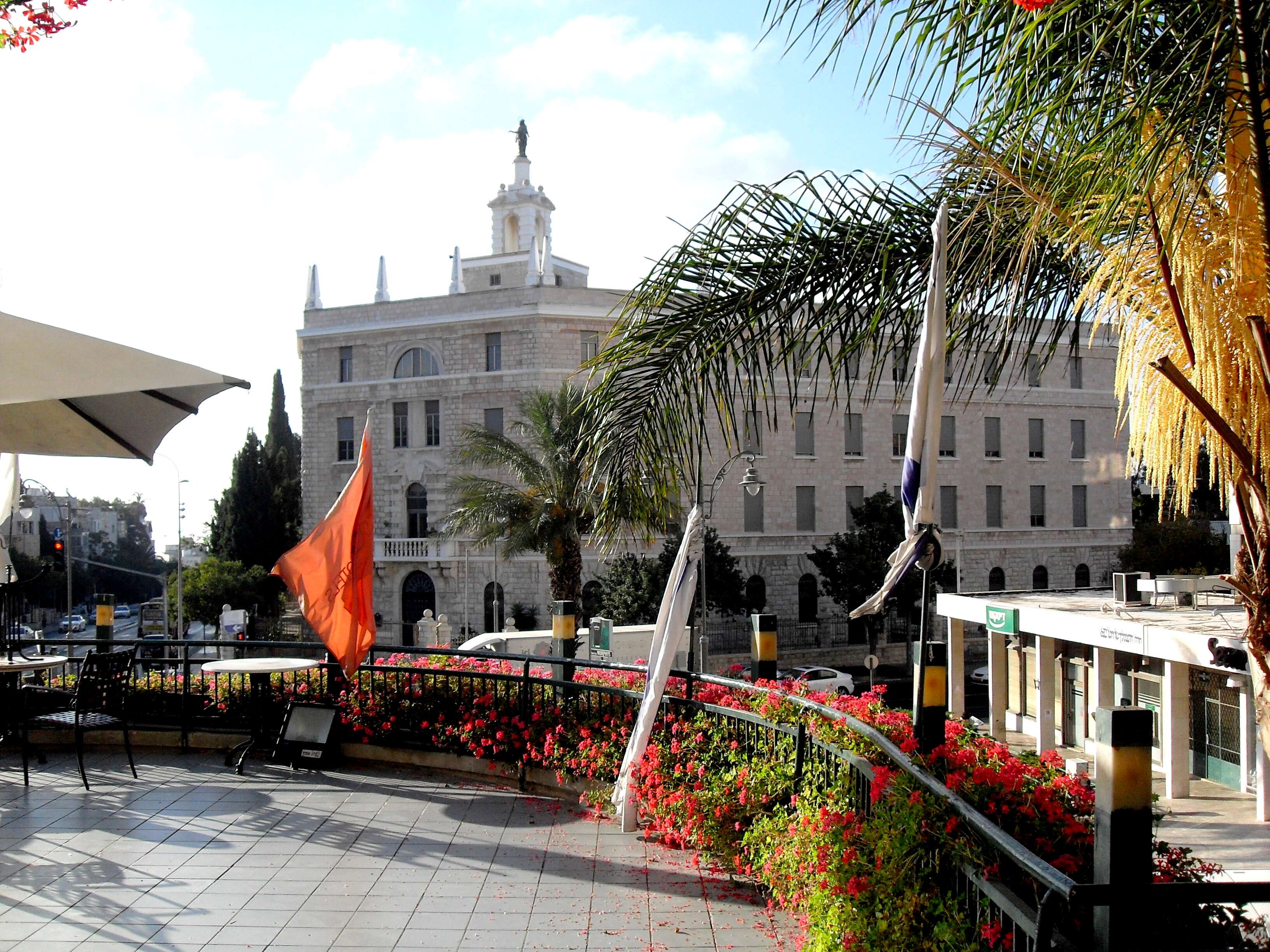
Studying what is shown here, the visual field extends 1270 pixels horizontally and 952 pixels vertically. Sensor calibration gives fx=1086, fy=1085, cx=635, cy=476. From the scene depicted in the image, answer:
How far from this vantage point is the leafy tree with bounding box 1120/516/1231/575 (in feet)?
148

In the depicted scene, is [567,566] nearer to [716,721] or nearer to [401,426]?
[401,426]

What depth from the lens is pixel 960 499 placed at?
155 ft

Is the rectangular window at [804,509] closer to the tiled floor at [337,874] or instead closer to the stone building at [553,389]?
the stone building at [553,389]

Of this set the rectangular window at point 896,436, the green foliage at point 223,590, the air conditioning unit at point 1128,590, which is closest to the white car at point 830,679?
the air conditioning unit at point 1128,590

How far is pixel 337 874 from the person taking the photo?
21.3 ft

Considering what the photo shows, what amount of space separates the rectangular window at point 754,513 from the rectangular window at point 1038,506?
13.3 meters

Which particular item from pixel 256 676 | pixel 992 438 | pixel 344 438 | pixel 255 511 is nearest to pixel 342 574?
pixel 256 676

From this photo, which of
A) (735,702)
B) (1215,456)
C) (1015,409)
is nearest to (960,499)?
(1015,409)

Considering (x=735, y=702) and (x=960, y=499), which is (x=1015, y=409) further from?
(x=735, y=702)

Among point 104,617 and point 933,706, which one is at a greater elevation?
point 933,706

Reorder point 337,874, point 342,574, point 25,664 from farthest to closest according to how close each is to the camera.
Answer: point 25,664 → point 342,574 → point 337,874

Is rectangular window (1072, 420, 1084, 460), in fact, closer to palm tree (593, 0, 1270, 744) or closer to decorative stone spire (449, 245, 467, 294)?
decorative stone spire (449, 245, 467, 294)

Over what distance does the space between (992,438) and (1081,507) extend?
239 inches

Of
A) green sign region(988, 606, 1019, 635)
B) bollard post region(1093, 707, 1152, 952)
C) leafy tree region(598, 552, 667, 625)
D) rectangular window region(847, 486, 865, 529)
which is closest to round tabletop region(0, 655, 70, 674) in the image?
bollard post region(1093, 707, 1152, 952)
